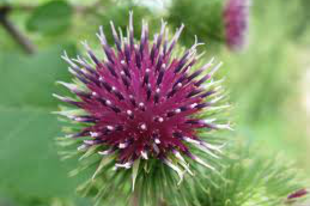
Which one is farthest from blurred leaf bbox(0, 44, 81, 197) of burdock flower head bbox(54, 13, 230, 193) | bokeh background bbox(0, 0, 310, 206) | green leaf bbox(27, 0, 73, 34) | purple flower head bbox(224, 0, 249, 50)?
purple flower head bbox(224, 0, 249, 50)

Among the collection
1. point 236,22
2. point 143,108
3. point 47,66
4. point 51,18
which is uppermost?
point 51,18

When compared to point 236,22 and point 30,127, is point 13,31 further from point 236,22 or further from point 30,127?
point 236,22

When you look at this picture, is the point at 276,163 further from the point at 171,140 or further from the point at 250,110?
the point at 250,110

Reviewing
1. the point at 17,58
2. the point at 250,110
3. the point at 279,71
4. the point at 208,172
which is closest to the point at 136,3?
the point at 17,58

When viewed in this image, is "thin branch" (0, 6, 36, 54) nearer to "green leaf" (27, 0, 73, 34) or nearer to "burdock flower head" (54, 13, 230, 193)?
"green leaf" (27, 0, 73, 34)

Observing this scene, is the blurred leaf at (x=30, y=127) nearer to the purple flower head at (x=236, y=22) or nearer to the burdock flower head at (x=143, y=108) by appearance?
the burdock flower head at (x=143, y=108)

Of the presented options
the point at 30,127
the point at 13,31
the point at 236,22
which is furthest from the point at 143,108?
the point at 13,31

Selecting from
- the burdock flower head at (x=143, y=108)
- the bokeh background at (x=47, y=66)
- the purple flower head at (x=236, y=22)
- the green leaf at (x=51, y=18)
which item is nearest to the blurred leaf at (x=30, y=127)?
the bokeh background at (x=47, y=66)
